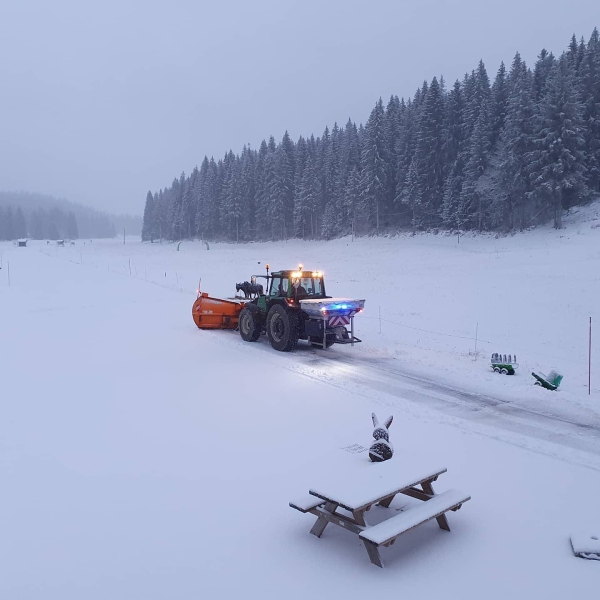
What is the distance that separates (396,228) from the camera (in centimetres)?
6056

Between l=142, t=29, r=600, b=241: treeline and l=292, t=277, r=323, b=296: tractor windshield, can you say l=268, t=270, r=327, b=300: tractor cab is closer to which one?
l=292, t=277, r=323, b=296: tractor windshield

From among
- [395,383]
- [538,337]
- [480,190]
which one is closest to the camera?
[395,383]

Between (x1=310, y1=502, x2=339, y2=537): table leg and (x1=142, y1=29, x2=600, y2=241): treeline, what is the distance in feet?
135

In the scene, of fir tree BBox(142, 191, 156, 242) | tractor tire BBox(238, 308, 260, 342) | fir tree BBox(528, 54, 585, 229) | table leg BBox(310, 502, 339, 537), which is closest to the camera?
table leg BBox(310, 502, 339, 537)

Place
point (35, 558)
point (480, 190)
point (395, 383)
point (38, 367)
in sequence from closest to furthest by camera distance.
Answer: point (35, 558), point (395, 383), point (38, 367), point (480, 190)

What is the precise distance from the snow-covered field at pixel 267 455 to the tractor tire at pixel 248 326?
598mm

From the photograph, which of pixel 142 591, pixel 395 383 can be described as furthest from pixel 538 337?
pixel 142 591

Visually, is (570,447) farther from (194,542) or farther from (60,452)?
(60,452)

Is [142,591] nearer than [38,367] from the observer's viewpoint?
Yes

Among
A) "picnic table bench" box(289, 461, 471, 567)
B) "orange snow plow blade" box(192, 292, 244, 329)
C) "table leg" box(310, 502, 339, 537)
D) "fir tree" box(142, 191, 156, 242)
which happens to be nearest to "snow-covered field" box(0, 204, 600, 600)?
"table leg" box(310, 502, 339, 537)

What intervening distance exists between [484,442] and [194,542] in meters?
4.55

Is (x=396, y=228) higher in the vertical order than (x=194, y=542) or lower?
higher

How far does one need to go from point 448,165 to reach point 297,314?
4594 centimetres

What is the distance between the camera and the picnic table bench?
462cm
